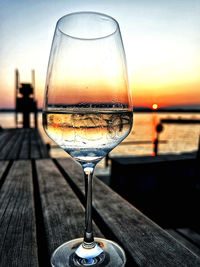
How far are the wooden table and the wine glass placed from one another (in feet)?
0.20

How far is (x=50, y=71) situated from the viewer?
1.93ft

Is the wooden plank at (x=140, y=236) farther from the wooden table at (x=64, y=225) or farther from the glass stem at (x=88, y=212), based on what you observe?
the glass stem at (x=88, y=212)

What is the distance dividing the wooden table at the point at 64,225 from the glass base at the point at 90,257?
21mm

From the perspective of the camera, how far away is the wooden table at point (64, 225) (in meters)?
0.57

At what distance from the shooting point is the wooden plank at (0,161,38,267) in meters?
0.57

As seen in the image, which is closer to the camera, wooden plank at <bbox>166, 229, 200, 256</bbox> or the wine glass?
the wine glass

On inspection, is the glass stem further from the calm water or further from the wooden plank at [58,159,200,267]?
the calm water

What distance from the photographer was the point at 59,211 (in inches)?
33.6

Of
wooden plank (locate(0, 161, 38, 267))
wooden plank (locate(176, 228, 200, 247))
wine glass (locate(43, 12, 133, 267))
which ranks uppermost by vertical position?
wine glass (locate(43, 12, 133, 267))

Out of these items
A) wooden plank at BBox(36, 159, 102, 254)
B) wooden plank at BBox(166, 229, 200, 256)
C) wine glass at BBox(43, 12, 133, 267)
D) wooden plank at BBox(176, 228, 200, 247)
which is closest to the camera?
wine glass at BBox(43, 12, 133, 267)

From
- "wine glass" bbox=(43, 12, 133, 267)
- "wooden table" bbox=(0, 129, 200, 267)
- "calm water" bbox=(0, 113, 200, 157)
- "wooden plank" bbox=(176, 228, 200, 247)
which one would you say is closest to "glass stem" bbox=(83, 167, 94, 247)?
"wine glass" bbox=(43, 12, 133, 267)

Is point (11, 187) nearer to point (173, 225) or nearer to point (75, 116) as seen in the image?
point (75, 116)

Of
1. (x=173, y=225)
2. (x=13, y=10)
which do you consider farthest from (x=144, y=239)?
(x=13, y=10)

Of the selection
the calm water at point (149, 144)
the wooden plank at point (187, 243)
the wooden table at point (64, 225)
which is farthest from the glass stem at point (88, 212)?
the calm water at point (149, 144)
